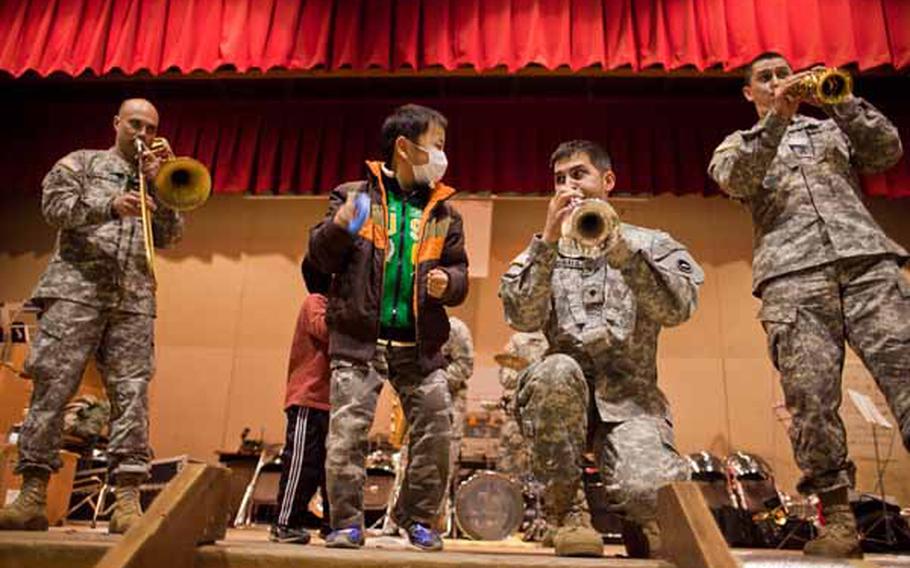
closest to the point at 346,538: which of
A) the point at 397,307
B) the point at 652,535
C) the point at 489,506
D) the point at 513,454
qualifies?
the point at 397,307

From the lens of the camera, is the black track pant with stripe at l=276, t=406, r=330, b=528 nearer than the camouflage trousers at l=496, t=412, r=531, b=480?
Yes

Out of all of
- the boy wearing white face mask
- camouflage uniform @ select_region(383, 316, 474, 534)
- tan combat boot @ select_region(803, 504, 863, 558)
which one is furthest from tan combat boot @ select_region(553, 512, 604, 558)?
camouflage uniform @ select_region(383, 316, 474, 534)

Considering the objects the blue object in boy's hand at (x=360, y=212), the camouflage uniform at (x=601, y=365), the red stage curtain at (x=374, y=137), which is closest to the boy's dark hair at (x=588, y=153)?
the camouflage uniform at (x=601, y=365)

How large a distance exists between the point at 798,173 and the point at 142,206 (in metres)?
2.62

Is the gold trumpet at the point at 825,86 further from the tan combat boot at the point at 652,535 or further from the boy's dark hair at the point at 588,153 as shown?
the tan combat boot at the point at 652,535

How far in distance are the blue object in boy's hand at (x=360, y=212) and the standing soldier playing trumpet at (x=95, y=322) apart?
41.7 inches

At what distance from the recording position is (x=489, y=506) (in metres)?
5.51

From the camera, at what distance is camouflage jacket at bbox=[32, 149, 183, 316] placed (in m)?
3.17

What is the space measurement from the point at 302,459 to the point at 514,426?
2975 millimetres

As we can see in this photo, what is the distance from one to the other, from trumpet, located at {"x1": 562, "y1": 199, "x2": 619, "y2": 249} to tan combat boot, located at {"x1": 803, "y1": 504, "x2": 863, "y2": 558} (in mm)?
1232

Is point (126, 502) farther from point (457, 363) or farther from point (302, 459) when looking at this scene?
point (457, 363)

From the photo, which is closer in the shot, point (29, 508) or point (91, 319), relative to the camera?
point (29, 508)

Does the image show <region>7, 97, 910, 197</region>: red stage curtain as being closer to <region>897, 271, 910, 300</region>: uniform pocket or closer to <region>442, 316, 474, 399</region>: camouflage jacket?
<region>442, 316, 474, 399</region>: camouflage jacket

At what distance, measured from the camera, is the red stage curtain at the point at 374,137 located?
7.27 m
